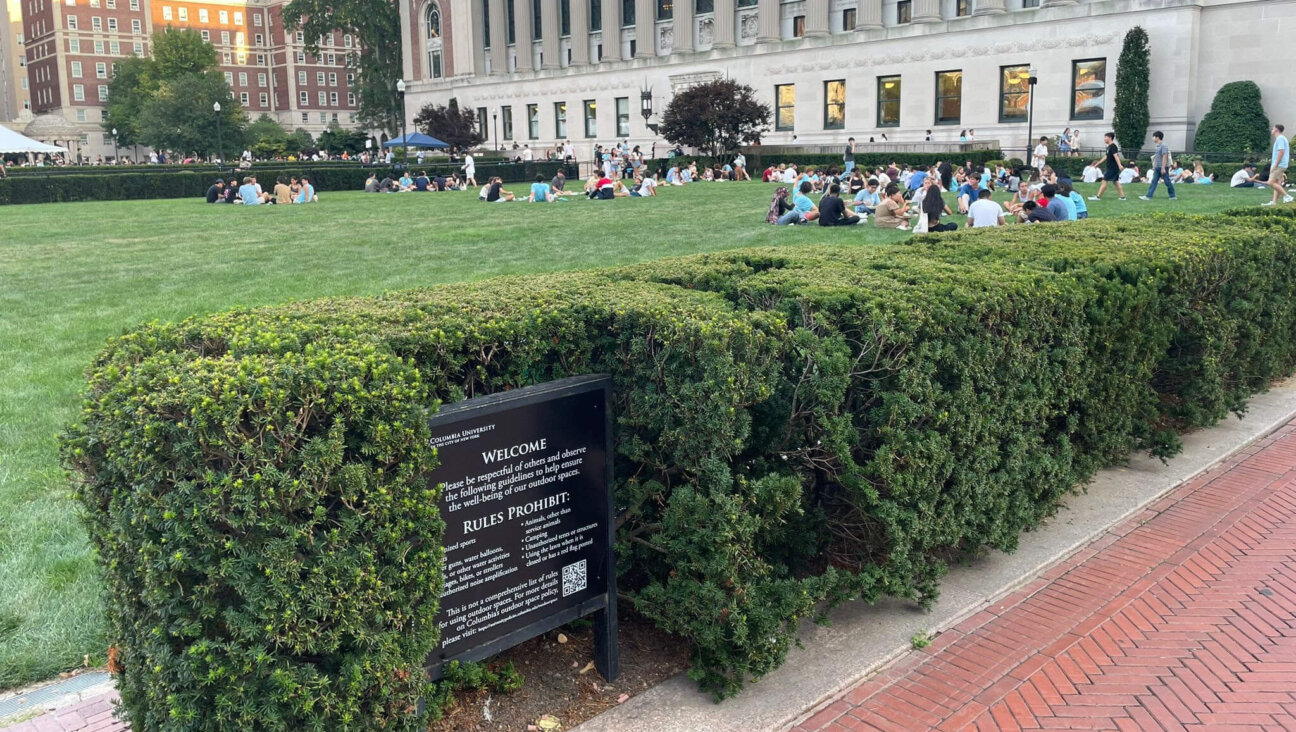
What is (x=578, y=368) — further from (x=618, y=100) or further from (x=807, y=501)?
(x=618, y=100)

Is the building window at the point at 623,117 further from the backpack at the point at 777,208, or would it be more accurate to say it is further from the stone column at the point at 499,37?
the backpack at the point at 777,208

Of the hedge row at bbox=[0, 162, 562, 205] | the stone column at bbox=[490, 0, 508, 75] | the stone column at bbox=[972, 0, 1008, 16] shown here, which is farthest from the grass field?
the stone column at bbox=[490, 0, 508, 75]

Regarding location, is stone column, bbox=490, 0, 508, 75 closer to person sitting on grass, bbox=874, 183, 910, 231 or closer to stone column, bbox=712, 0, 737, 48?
stone column, bbox=712, 0, 737, 48

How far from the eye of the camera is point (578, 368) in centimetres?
495

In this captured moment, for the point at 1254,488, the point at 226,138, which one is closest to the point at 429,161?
the point at 226,138

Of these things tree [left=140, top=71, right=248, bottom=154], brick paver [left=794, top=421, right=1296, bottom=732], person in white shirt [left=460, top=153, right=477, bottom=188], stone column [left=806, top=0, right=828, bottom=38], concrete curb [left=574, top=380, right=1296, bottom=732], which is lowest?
brick paver [left=794, top=421, right=1296, bottom=732]

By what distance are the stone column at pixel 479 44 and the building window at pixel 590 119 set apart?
12.7 meters

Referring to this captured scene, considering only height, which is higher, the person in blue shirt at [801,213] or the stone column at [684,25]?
the stone column at [684,25]

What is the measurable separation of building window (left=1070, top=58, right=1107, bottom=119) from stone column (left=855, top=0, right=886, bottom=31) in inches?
449

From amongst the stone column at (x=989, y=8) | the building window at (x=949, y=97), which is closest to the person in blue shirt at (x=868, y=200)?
the building window at (x=949, y=97)

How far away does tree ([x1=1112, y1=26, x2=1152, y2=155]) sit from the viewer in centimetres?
4503

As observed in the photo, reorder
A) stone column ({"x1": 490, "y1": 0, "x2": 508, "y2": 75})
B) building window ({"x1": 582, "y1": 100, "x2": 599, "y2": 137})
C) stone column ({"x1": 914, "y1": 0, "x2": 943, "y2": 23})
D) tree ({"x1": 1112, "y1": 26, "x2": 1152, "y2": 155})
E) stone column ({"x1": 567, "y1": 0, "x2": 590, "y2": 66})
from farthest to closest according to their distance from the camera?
stone column ({"x1": 490, "y1": 0, "x2": 508, "y2": 75})
building window ({"x1": 582, "y1": 100, "x2": 599, "y2": 137})
stone column ({"x1": 567, "y1": 0, "x2": 590, "y2": 66})
stone column ({"x1": 914, "y1": 0, "x2": 943, "y2": 23})
tree ({"x1": 1112, "y1": 26, "x2": 1152, "y2": 155})

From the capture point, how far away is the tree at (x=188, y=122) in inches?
3442

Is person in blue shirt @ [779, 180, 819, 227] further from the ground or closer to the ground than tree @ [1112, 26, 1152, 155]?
closer to the ground
